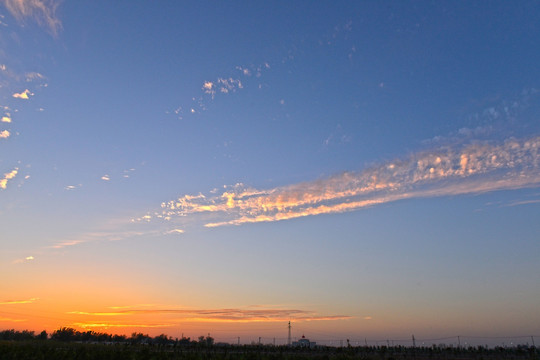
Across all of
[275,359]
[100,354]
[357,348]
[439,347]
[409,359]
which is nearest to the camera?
[275,359]

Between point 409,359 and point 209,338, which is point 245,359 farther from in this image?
point 209,338

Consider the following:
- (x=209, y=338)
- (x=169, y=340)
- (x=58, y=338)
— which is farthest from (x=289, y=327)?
(x=58, y=338)

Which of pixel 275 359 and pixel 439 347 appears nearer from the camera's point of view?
pixel 275 359

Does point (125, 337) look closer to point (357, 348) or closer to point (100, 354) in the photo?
point (357, 348)

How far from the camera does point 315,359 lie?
52594 millimetres

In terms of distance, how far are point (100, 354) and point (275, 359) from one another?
2191 cm

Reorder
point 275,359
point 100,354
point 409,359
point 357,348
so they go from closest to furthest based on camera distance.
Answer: point 275,359 < point 100,354 < point 409,359 < point 357,348

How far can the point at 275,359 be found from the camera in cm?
4597

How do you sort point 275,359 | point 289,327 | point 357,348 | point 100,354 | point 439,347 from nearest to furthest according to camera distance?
point 275,359 → point 100,354 → point 439,347 → point 357,348 → point 289,327

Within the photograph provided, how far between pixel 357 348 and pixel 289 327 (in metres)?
50.2

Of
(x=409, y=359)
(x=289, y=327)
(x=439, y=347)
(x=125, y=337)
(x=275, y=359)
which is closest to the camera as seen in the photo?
(x=275, y=359)

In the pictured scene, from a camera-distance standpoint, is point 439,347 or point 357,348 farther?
point 357,348

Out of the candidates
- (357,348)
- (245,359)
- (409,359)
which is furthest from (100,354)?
(357,348)

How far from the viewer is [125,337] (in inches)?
5743
